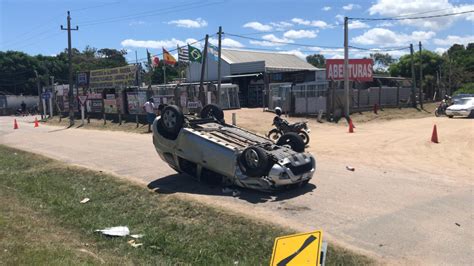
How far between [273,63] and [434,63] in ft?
85.2

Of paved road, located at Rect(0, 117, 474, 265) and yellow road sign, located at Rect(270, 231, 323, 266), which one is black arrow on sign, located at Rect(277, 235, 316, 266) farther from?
paved road, located at Rect(0, 117, 474, 265)

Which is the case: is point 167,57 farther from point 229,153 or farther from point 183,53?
point 229,153

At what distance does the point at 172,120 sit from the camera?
9.89m

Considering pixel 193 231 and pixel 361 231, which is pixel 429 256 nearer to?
pixel 361 231

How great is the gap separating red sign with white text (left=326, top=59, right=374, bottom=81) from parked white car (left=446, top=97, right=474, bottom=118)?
679 centimetres

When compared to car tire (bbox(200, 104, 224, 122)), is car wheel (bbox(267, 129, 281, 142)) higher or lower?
lower

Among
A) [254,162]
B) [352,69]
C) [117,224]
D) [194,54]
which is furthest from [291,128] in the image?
[194,54]

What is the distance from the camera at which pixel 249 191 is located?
9.22m

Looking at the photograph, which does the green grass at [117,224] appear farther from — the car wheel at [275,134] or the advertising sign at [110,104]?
the advertising sign at [110,104]

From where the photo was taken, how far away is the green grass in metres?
6.22

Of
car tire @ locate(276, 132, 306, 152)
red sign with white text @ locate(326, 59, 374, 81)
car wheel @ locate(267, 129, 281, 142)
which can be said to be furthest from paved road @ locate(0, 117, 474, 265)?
red sign with white text @ locate(326, 59, 374, 81)

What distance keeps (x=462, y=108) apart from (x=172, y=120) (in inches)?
986

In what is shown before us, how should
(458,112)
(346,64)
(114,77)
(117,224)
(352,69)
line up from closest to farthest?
(117,224), (346,64), (458,112), (352,69), (114,77)

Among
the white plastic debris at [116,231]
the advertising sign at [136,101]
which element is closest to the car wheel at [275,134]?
the white plastic debris at [116,231]
